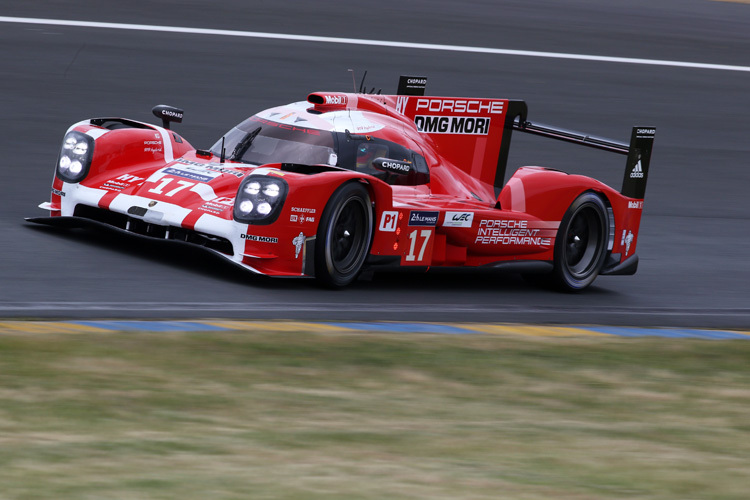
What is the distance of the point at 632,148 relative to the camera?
31.7 ft

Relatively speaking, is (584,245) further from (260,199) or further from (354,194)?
(260,199)

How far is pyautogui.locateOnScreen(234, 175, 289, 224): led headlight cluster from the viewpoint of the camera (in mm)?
7496

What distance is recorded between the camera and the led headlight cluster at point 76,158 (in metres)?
8.36

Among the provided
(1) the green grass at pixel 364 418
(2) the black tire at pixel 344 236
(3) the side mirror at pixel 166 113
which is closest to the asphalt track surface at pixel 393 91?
(2) the black tire at pixel 344 236

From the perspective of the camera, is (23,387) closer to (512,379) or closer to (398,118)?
(512,379)

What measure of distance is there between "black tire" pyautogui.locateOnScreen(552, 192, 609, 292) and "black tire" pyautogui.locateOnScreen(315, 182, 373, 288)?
73.3 inches

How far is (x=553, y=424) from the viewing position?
539 cm

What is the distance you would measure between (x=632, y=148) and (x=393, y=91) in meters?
6.48

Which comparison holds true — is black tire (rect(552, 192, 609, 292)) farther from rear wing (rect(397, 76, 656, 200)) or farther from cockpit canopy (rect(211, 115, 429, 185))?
cockpit canopy (rect(211, 115, 429, 185))

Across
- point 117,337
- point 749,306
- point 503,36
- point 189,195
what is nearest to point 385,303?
point 189,195

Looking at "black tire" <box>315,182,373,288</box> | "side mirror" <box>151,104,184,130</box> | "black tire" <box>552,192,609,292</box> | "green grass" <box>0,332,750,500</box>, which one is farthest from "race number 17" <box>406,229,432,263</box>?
"side mirror" <box>151,104,184,130</box>

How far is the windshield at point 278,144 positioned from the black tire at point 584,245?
6.67 feet

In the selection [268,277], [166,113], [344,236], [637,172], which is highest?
[637,172]

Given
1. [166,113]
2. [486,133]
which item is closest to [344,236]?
[166,113]
